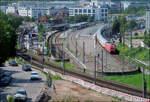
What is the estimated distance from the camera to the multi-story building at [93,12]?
55466 millimetres

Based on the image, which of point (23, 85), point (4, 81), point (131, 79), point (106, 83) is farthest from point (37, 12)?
point (4, 81)

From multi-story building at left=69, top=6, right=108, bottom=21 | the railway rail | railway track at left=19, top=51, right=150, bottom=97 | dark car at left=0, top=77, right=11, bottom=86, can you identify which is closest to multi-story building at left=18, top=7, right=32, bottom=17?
multi-story building at left=69, top=6, right=108, bottom=21

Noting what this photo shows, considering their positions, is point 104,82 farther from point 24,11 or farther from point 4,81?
point 24,11

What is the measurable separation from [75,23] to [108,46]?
25.6m

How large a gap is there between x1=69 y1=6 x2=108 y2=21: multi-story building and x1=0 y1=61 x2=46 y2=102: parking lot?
39.4 meters

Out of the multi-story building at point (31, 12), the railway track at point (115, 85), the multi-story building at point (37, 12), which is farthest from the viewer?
the multi-story building at point (37, 12)

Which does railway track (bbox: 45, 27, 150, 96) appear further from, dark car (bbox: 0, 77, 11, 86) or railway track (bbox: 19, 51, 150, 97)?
dark car (bbox: 0, 77, 11, 86)

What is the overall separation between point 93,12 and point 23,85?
141 ft

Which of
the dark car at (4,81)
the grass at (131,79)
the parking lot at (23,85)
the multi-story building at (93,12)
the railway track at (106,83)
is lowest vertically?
the grass at (131,79)

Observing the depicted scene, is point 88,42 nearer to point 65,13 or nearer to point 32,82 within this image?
point 32,82

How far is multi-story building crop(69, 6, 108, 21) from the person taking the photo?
2184 inches

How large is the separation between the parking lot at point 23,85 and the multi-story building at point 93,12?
3944 cm

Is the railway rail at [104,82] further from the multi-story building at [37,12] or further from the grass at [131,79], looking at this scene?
the multi-story building at [37,12]

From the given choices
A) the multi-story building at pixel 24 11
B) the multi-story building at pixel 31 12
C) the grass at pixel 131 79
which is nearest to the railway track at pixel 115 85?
the grass at pixel 131 79
